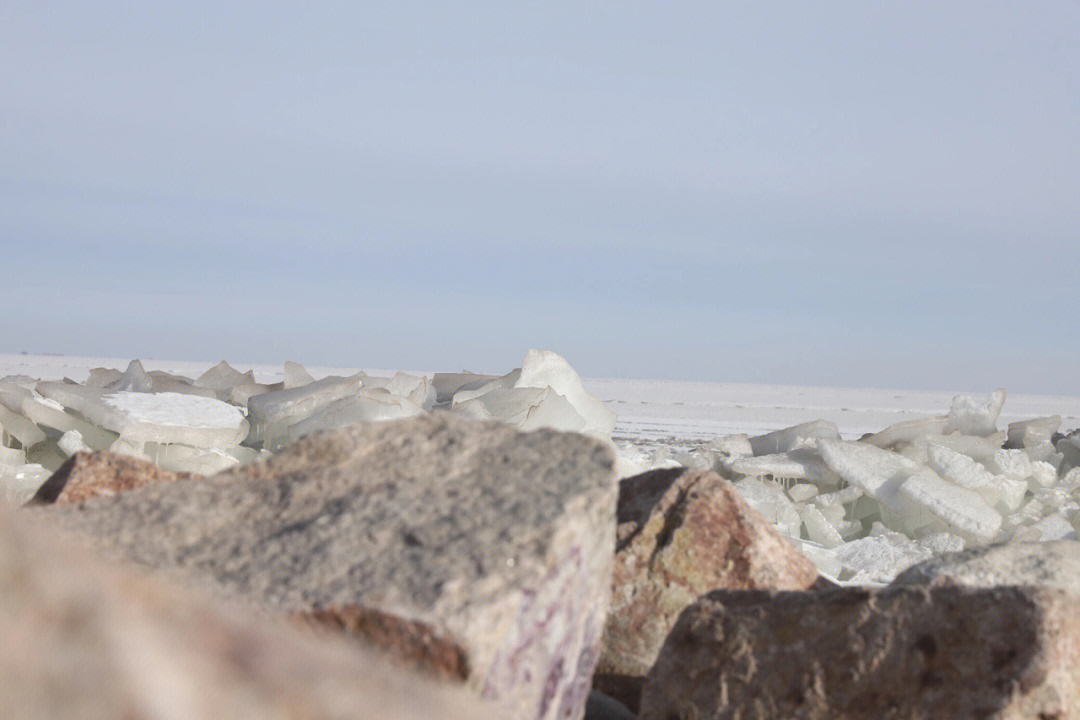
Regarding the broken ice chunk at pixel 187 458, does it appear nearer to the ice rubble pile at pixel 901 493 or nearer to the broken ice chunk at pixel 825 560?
the ice rubble pile at pixel 901 493

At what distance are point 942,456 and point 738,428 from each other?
6987mm

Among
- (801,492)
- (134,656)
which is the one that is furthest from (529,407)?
(134,656)

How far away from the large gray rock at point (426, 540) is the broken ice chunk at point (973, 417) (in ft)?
15.5

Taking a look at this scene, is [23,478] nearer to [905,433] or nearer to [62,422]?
[62,422]

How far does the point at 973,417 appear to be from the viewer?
5.61 metres

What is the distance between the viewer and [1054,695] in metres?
1.36

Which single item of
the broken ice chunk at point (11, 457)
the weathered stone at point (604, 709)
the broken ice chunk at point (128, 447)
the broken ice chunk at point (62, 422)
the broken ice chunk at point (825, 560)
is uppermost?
the broken ice chunk at point (62, 422)

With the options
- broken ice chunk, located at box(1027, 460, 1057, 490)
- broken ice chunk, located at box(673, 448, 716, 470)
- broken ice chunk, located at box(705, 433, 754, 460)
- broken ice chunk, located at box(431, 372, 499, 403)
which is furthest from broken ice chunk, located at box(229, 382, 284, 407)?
broken ice chunk, located at box(1027, 460, 1057, 490)

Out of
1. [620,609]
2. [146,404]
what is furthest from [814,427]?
[620,609]

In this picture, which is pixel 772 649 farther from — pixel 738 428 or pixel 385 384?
pixel 738 428

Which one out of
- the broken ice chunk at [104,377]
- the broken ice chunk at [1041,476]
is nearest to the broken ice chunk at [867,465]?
the broken ice chunk at [1041,476]

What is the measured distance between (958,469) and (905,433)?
0.74m

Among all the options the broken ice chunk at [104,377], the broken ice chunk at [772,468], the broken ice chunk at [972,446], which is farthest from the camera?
the broken ice chunk at [104,377]

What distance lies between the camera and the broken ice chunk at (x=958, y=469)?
449 centimetres
